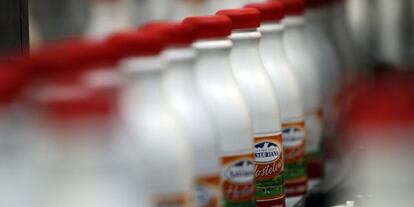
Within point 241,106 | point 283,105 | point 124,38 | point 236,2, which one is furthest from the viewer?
point 236,2

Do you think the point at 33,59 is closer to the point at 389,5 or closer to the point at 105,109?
the point at 105,109

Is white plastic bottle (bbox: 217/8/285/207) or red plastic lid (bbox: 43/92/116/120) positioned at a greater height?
red plastic lid (bbox: 43/92/116/120)

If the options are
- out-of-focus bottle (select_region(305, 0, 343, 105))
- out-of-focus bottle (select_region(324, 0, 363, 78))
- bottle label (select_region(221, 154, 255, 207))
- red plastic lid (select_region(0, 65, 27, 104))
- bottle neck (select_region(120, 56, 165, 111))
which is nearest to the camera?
red plastic lid (select_region(0, 65, 27, 104))

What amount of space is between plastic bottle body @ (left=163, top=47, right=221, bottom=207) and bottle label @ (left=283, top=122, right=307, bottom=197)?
0.58m

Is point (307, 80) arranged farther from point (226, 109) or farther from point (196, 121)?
point (196, 121)

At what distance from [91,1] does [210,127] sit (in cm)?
72

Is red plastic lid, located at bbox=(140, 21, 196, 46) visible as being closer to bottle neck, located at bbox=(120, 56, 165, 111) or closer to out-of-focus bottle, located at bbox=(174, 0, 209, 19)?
bottle neck, located at bbox=(120, 56, 165, 111)

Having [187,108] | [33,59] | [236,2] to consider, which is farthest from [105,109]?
[236,2]

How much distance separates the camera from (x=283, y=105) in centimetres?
207

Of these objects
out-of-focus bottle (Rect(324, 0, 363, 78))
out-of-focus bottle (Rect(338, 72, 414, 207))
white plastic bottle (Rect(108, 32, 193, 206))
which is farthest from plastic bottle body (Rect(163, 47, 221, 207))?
out-of-focus bottle (Rect(324, 0, 363, 78))

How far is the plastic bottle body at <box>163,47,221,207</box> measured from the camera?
1437 millimetres

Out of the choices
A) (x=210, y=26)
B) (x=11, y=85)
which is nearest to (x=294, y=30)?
(x=210, y=26)

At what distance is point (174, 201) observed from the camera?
1293 millimetres

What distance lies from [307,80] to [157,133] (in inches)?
42.6
